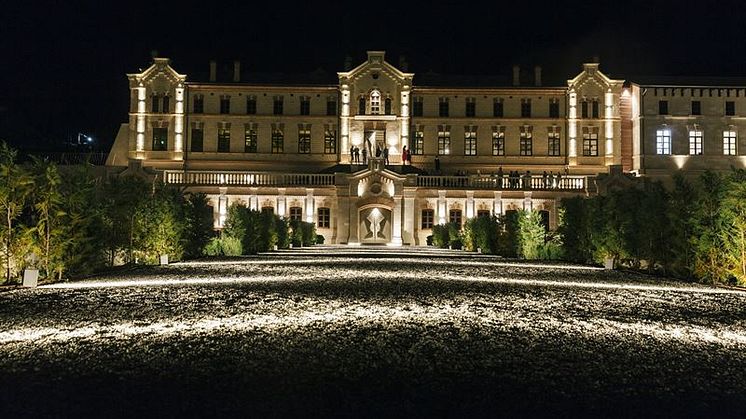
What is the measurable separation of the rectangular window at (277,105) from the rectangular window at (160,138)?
861cm

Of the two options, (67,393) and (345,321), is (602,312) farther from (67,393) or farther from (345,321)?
(67,393)

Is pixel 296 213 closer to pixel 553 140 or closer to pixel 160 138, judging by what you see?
pixel 160 138

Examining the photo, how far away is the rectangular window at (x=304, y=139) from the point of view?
5719 centimetres

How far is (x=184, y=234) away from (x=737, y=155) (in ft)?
156

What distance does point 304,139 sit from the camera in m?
57.3

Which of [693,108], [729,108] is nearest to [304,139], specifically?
[693,108]

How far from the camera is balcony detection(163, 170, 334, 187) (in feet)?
147

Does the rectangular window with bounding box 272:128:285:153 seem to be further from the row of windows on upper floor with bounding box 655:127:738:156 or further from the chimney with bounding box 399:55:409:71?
the row of windows on upper floor with bounding box 655:127:738:156


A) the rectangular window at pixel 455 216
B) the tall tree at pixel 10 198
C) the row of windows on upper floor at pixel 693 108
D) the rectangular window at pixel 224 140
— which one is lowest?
the tall tree at pixel 10 198

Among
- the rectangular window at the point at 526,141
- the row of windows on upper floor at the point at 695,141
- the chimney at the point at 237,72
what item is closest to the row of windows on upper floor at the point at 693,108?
the row of windows on upper floor at the point at 695,141

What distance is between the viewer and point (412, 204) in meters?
43.9

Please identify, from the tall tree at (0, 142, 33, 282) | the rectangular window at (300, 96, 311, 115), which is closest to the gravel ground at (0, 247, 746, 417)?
the tall tree at (0, 142, 33, 282)

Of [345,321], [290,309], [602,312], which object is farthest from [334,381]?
[602,312]

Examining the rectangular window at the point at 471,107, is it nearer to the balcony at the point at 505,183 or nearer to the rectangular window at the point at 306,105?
the rectangular window at the point at 306,105
